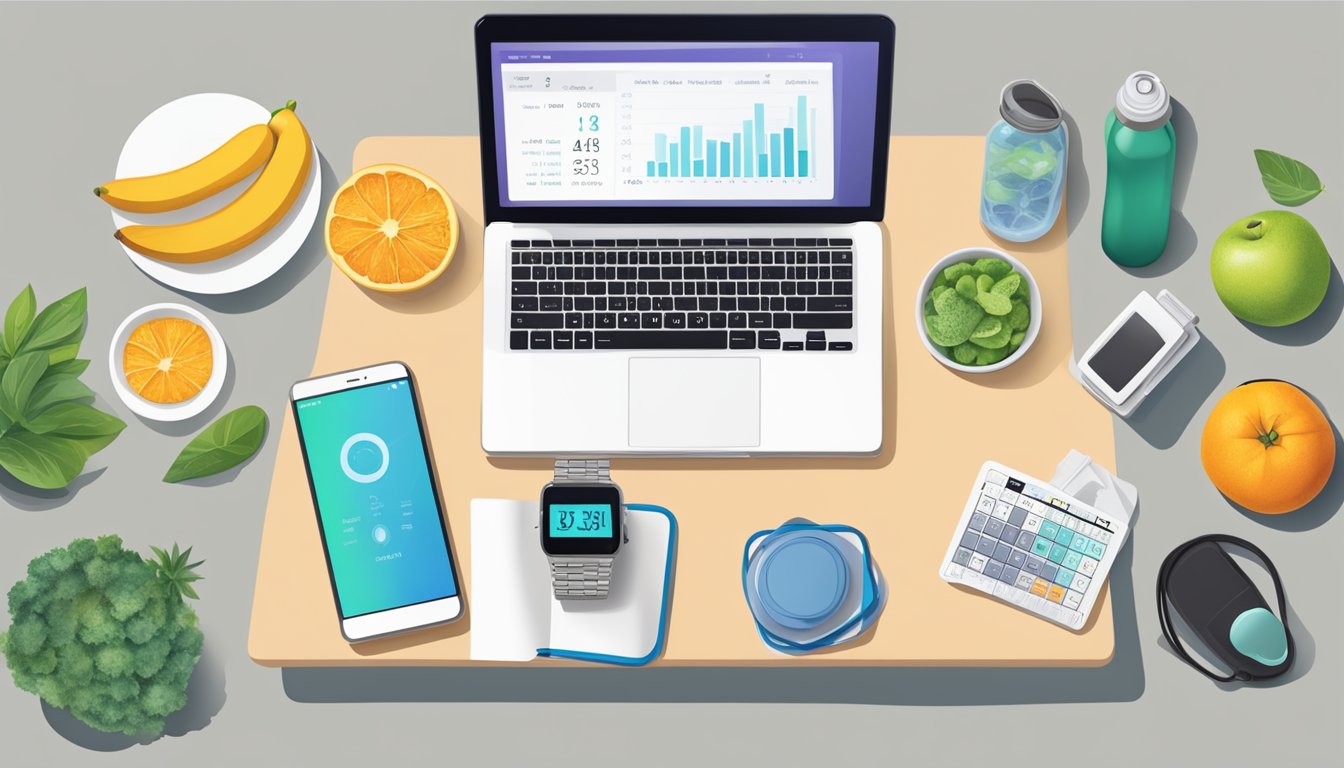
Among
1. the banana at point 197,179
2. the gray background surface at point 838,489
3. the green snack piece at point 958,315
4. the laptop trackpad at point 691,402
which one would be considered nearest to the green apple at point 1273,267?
the gray background surface at point 838,489

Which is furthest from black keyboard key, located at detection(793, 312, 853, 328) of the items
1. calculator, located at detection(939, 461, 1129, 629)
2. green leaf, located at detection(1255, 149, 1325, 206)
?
green leaf, located at detection(1255, 149, 1325, 206)

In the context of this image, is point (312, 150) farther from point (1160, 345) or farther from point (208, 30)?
point (1160, 345)

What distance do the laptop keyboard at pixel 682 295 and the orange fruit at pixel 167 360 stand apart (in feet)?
2.13

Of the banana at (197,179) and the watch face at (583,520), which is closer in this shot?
the watch face at (583,520)

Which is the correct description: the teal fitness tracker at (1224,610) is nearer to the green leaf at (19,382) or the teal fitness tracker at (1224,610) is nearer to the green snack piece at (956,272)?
the green snack piece at (956,272)

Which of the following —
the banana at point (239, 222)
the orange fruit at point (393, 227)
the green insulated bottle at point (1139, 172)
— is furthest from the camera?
the banana at point (239, 222)

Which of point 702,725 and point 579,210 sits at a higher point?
point 579,210

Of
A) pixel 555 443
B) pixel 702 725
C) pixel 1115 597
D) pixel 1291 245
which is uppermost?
pixel 1291 245

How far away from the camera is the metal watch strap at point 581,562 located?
1.88 m

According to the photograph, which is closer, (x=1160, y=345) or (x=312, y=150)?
(x=1160, y=345)

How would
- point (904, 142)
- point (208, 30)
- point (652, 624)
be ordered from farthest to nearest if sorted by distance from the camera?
point (208, 30)
point (904, 142)
point (652, 624)

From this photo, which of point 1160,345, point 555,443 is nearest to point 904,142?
point 1160,345

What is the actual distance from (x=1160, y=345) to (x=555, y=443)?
110 centimetres

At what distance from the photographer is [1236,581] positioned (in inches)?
82.1
